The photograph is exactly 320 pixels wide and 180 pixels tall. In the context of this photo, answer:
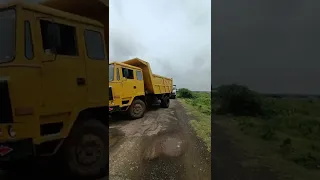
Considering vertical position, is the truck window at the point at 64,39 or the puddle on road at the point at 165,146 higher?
the truck window at the point at 64,39

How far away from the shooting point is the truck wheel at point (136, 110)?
1849 millimetres

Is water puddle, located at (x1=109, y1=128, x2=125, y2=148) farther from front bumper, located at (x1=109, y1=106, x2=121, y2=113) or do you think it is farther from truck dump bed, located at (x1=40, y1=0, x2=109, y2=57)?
truck dump bed, located at (x1=40, y1=0, x2=109, y2=57)

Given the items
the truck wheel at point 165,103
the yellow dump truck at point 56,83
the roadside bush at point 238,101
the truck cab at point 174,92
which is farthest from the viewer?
the truck wheel at point 165,103

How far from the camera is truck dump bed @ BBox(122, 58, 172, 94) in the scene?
1.79 meters

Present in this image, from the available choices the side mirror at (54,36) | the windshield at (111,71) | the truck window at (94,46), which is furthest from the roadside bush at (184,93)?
the side mirror at (54,36)

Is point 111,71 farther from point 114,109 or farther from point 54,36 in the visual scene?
point 54,36

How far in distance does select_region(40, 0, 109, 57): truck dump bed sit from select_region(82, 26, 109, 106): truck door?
7 centimetres

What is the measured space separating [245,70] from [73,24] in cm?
116

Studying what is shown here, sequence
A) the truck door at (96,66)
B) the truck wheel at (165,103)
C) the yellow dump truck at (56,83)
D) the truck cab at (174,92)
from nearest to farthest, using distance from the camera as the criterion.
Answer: the yellow dump truck at (56,83) → the truck door at (96,66) → the truck cab at (174,92) → the truck wheel at (165,103)

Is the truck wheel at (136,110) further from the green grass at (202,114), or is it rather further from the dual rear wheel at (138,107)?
the green grass at (202,114)

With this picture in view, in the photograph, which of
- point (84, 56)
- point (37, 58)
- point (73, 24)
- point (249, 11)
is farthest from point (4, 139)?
point (249, 11)

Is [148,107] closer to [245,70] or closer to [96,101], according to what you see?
[96,101]

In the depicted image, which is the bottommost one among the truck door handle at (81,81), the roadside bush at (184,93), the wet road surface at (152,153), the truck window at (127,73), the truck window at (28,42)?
the wet road surface at (152,153)

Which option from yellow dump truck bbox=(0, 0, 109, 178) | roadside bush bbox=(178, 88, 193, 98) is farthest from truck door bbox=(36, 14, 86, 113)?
roadside bush bbox=(178, 88, 193, 98)
